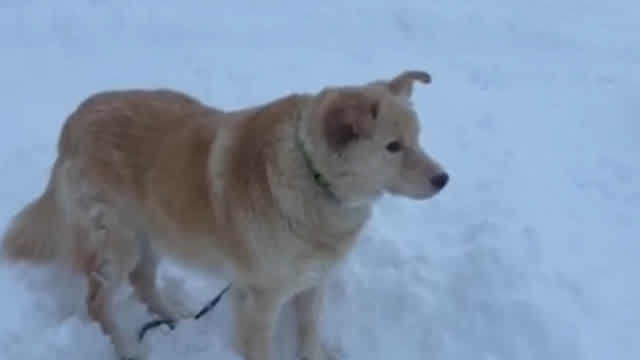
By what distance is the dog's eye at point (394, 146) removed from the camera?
327 cm

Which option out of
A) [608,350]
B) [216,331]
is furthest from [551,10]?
[216,331]

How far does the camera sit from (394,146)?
3285mm

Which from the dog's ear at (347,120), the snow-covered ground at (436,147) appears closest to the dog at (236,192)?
the dog's ear at (347,120)

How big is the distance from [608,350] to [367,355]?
118cm

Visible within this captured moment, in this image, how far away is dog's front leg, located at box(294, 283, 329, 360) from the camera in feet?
12.9

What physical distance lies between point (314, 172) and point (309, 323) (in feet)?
3.20

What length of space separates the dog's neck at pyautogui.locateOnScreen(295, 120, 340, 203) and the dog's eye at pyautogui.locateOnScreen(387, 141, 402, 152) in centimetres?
30

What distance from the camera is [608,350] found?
3.88m

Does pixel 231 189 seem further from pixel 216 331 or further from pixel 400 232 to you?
pixel 400 232

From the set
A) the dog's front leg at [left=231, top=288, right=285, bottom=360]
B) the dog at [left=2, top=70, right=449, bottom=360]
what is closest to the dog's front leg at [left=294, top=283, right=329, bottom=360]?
the dog at [left=2, top=70, right=449, bottom=360]

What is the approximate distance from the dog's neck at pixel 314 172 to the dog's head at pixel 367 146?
0.6 inches

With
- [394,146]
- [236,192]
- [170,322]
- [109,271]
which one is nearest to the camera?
[394,146]

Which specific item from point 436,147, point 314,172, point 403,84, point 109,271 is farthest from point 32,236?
point 436,147

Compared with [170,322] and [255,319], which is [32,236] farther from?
[255,319]
